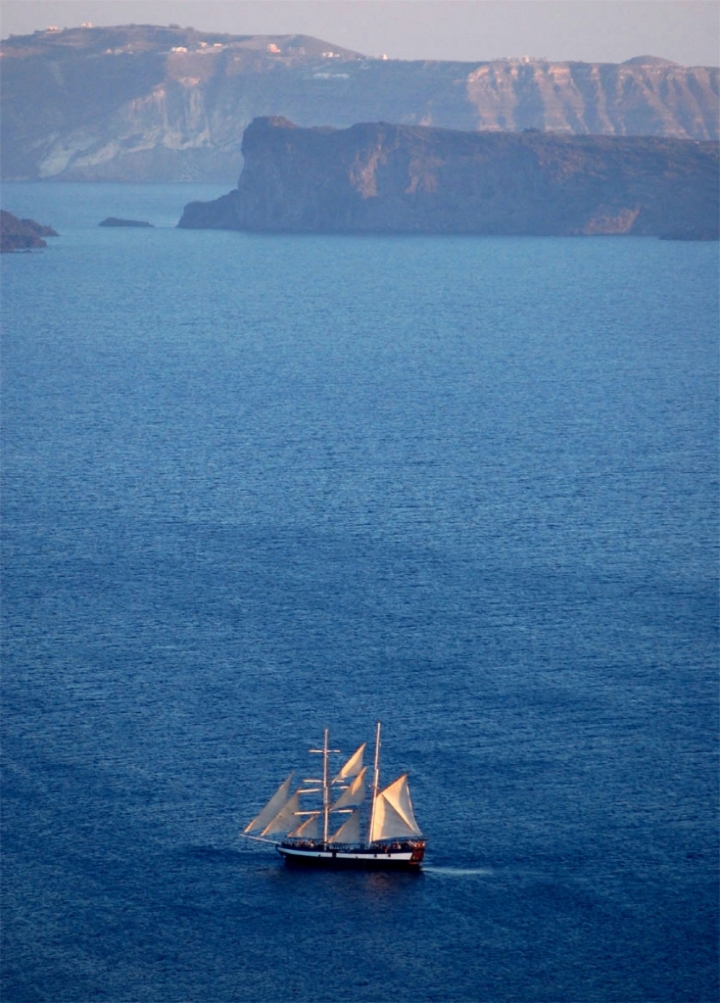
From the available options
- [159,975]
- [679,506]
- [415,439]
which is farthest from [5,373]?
[159,975]

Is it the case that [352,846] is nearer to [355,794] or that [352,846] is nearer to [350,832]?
[350,832]

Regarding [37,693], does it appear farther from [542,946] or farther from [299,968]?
[542,946]

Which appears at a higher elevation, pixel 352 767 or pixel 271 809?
pixel 352 767

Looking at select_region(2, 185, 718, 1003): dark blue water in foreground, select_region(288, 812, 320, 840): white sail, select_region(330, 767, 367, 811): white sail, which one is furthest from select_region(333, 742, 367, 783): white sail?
select_region(2, 185, 718, 1003): dark blue water in foreground

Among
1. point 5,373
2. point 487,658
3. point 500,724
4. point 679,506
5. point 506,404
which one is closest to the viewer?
point 500,724

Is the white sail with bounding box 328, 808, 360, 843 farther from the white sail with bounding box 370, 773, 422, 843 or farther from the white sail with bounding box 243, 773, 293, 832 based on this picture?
the white sail with bounding box 243, 773, 293, 832

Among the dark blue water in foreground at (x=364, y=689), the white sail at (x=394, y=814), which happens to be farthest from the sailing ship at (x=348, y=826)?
the dark blue water in foreground at (x=364, y=689)

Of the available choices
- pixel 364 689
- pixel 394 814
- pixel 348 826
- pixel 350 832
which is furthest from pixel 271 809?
pixel 364 689
